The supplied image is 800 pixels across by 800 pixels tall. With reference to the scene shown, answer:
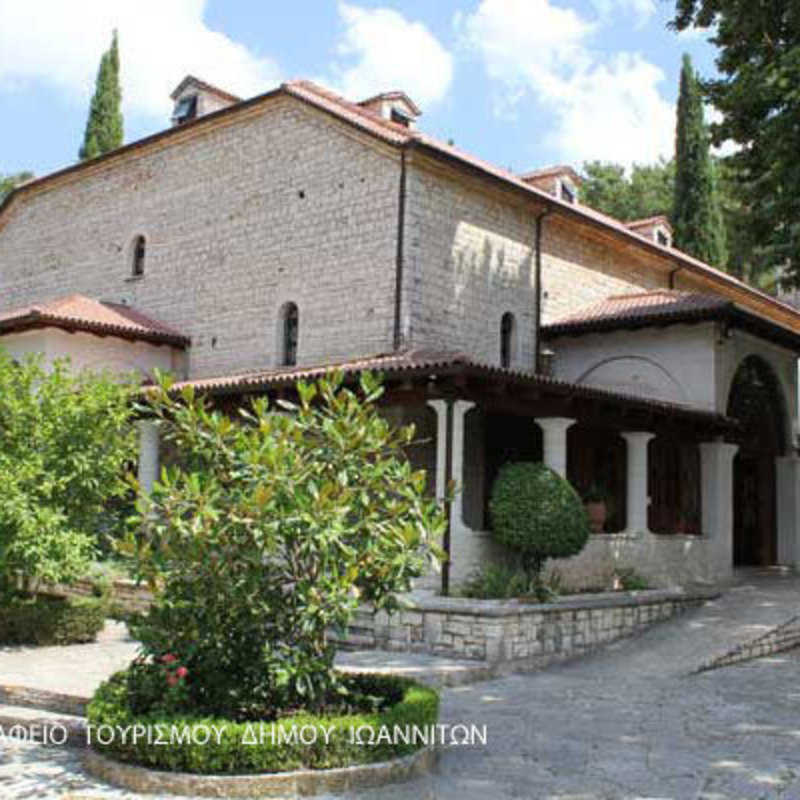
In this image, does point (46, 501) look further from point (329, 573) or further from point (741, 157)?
point (741, 157)

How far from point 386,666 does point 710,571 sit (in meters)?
8.37

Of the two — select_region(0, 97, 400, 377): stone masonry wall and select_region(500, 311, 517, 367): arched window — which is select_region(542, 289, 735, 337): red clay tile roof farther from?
select_region(0, 97, 400, 377): stone masonry wall

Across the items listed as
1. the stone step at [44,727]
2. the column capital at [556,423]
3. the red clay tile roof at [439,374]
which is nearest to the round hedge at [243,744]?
the stone step at [44,727]

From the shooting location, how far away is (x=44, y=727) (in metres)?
8.25

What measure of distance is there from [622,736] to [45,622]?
26.3ft

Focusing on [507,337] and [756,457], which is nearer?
[507,337]

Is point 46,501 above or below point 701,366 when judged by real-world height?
below

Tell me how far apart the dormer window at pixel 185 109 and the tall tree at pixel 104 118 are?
10.9 metres

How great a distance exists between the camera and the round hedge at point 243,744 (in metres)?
6.50

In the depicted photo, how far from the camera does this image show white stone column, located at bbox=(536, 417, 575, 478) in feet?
46.5

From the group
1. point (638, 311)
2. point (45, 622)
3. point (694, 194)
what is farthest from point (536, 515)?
point (694, 194)

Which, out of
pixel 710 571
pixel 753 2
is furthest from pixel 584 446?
pixel 753 2

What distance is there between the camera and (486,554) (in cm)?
1341

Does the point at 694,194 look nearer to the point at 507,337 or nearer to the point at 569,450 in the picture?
the point at 507,337
